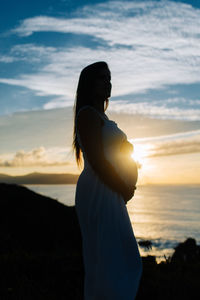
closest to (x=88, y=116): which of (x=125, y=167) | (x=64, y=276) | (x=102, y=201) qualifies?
(x=125, y=167)

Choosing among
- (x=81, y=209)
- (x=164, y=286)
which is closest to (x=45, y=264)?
(x=164, y=286)

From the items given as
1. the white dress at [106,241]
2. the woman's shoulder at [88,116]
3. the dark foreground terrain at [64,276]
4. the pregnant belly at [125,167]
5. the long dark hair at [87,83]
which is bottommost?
the dark foreground terrain at [64,276]

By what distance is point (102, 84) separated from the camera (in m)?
3.46

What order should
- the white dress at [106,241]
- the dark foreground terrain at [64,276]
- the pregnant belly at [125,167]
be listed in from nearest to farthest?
1. the white dress at [106,241]
2. the pregnant belly at [125,167]
3. the dark foreground terrain at [64,276]

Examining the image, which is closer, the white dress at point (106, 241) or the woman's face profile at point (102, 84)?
the white dress at point (106, 241)

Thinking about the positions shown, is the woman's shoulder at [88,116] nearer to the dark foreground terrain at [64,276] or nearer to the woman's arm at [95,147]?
the woman's arm at [95,147]

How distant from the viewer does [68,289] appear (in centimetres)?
543

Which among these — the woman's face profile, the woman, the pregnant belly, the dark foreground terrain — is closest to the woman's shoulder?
the woman

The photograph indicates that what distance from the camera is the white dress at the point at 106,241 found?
3189 millimetres

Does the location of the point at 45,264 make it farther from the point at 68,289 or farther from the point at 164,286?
the point at 164,286

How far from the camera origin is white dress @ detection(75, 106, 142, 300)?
3189 mm

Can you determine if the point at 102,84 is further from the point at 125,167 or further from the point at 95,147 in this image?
the point at 125,167

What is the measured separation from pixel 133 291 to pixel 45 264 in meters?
3.63

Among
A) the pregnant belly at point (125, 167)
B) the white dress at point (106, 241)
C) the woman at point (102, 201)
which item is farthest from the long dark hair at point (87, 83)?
the pregnant belly at point (125, 167)
